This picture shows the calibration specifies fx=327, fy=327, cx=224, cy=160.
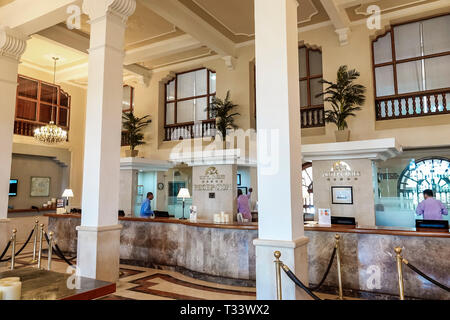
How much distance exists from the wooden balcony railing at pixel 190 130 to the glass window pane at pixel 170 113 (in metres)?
0.24

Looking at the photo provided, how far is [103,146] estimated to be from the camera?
5199mm

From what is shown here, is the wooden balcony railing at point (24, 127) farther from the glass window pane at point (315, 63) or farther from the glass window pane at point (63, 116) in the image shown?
the glass window pane at point (315, 63)

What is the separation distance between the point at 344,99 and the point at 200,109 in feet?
17.3

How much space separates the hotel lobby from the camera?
363cm

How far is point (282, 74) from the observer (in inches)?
140

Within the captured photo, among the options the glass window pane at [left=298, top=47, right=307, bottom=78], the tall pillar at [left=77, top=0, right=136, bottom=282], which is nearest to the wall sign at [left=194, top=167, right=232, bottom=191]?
the tall pillar at [left=77, top=0, right=136, bottom=282]

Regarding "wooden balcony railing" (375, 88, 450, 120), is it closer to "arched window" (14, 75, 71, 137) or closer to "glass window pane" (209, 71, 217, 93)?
"glass window pane" (209, 71, 217, 93)

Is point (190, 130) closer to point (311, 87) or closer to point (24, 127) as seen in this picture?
point (311, 87)

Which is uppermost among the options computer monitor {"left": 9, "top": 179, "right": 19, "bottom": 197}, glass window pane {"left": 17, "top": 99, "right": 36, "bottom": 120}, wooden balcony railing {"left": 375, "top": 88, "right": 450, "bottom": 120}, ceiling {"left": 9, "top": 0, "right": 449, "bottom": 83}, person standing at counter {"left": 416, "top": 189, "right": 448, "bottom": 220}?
ceiling {"left": 9, "top": 0, "right": 449, "bottom": 83}

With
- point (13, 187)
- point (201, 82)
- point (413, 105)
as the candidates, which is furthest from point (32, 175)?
point (413, 105)

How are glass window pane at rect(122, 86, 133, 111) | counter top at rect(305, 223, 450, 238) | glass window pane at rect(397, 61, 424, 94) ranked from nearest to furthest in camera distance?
counter top at rect(305, 223, 450, 238) < glass window pane at rect(397, 61, 424, 94) < glass window pane at rect(122, 86, 133, 111)

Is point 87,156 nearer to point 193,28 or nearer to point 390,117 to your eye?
point 193,28

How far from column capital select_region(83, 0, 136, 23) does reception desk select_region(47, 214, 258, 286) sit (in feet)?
13.0
